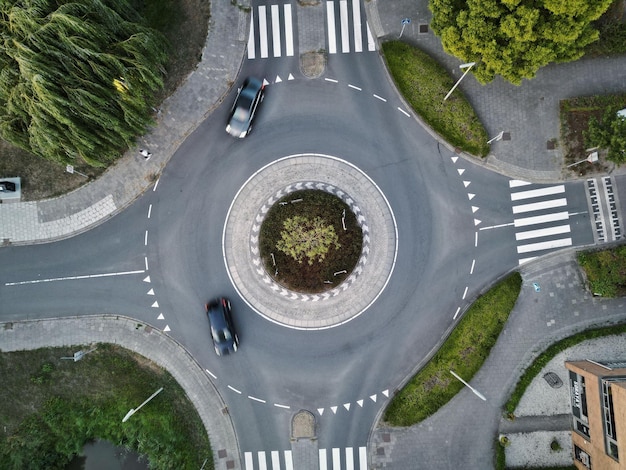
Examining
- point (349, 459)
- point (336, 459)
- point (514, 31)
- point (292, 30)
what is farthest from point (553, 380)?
point (292, 30)

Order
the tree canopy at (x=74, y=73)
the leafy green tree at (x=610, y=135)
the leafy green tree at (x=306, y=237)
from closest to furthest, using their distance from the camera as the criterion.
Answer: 1. the tree canopy at (x=74, y=73)
2. the leafy green tree at (x=610, y=135)
3. the leafy green tree at (x=306, y=237)

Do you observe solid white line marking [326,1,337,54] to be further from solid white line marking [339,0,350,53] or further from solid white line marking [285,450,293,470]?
solid white line marking [285,450,293,470]

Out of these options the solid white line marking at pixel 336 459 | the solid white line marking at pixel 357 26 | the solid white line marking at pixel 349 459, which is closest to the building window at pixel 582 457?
the solid white line marking at pixel 349 459

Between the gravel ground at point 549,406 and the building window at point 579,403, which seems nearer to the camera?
the building window at point 579,403

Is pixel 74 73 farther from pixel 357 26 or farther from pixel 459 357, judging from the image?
pixel 459 357

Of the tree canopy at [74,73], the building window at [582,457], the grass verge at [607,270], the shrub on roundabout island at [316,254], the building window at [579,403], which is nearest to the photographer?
the tree canopy at [74,73]

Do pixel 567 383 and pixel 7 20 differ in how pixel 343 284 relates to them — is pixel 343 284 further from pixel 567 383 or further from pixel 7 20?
pixel 7 20

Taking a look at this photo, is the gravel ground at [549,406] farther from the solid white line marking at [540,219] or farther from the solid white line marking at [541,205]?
the solid white line marking at [541,205]
